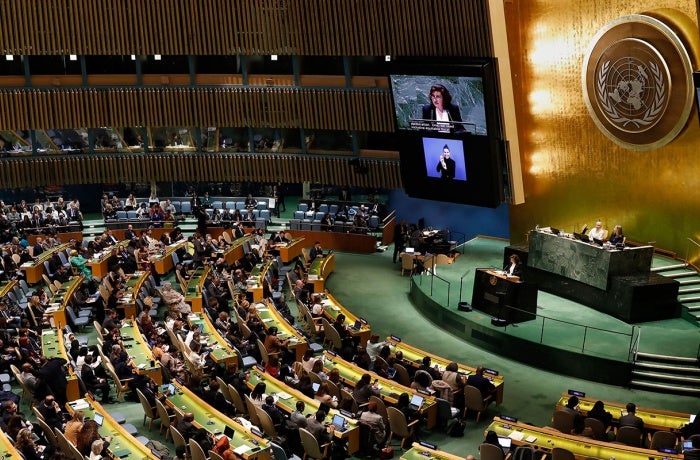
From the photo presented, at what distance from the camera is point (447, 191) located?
2231cm

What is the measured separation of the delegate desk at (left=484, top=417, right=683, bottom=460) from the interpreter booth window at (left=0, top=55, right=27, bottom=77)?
21228mm

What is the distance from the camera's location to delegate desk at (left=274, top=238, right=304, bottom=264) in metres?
24.4

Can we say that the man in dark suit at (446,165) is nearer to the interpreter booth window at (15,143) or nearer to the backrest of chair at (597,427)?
the backrest of chair at (597,427)

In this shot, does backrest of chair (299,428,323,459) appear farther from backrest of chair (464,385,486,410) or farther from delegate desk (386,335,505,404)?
delegate desk (386,335,505,404)

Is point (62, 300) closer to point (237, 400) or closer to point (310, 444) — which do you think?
point (237, 400)

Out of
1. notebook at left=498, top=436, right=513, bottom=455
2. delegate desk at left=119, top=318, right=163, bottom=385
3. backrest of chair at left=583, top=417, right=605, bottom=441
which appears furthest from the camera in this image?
delegate desk at left=119, top=318, right=163, bottom=385

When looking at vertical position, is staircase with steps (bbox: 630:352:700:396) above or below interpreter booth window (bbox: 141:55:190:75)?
below

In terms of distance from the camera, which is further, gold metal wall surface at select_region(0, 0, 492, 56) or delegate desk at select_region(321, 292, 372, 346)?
gold metal wall surface at select_region(0, 0, 492, 56)

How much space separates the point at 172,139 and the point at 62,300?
36.5 feet

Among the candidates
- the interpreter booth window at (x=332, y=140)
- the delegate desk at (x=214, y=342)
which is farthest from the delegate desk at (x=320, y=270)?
the interpreter booth window at (x=332, y=140)

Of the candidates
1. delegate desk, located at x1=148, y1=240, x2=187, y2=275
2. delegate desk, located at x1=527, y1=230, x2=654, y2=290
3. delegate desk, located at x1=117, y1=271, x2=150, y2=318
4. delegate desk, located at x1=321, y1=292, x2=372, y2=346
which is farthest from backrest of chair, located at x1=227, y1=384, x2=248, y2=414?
delegate desk, located at x1=148, y1=240, x2=187, y2=275

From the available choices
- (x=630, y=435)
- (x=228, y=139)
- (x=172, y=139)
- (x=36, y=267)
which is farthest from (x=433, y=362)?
(x=172, y=139)

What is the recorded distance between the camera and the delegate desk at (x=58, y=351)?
1494 centimetres

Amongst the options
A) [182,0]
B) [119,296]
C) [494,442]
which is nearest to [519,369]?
[494,442]
